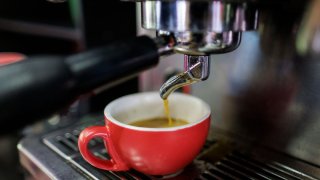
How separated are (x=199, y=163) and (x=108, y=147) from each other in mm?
113

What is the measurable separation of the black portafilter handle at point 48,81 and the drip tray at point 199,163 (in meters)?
0.16

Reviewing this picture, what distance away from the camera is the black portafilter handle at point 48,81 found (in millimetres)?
211

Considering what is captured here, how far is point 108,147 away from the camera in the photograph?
14.6 inches

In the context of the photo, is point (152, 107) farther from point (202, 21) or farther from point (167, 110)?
point (202, 21)

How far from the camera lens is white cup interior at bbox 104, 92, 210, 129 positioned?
0.41 metres

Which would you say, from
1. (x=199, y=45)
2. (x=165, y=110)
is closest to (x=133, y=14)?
(x=165, y=110)

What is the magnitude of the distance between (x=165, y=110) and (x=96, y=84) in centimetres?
19

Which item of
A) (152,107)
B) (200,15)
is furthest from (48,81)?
(152,107)

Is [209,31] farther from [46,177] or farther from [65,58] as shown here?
[46,177]

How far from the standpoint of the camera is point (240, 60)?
0.45 meters

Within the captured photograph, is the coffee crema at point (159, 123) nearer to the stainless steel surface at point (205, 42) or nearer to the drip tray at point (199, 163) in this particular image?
the drip tray at point (199, 163)

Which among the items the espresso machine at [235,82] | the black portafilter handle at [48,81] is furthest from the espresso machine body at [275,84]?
the black portafilter handle at [48,81]

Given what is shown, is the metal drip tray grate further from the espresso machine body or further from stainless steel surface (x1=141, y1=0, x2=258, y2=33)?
stainless steel surface (x1=141, y1=0, x2=258, y2=33)

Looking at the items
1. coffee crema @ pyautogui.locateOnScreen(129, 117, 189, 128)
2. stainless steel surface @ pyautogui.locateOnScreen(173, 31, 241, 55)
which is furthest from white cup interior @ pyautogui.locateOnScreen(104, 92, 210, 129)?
stainless steel surface @ pyautogui.locateOnScreen(173, 31, 241, 55)
